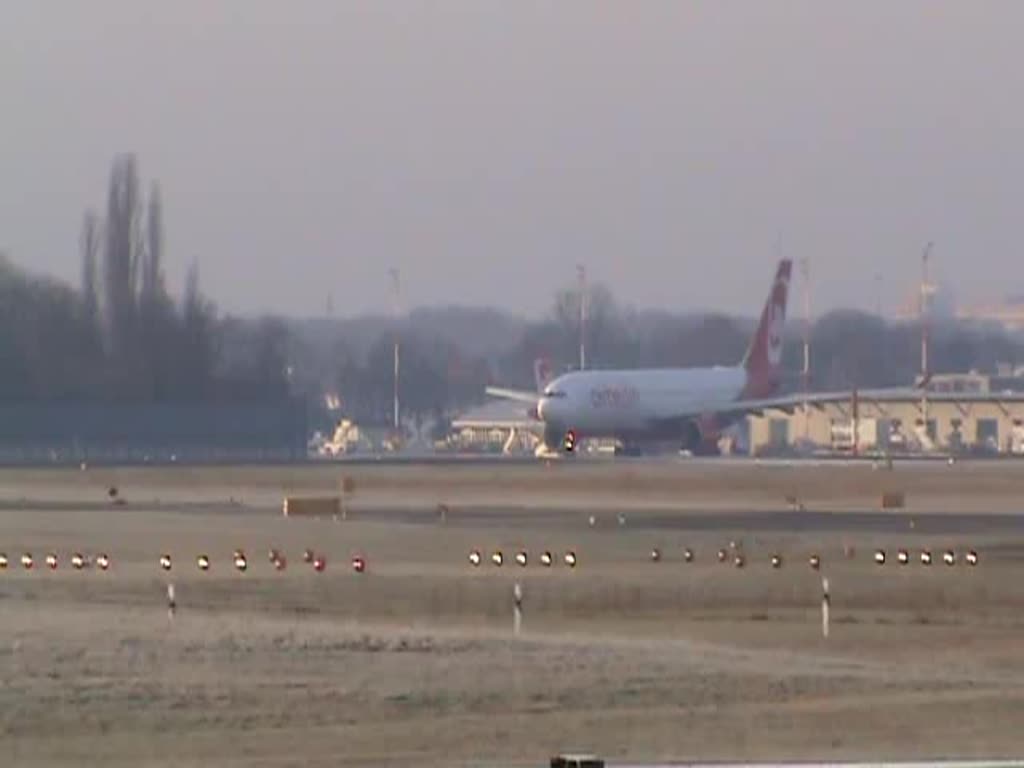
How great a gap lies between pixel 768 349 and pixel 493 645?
122852 millimetres

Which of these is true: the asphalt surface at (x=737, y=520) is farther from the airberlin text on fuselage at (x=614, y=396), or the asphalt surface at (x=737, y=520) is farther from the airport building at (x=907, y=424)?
the airport building at (x=907, y=424)

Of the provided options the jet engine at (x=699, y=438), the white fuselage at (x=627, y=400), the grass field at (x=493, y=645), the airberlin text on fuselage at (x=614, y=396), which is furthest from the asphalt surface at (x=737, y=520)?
the jet engine at (x=699, y=438)

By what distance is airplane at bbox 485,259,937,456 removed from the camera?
145 meters

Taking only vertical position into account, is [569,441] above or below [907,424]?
below

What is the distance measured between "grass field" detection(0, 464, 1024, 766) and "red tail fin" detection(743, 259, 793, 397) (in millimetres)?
79537

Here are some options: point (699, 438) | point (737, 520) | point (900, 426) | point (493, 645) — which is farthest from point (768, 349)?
point (493, 645)

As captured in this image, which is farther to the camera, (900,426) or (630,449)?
(900,426)

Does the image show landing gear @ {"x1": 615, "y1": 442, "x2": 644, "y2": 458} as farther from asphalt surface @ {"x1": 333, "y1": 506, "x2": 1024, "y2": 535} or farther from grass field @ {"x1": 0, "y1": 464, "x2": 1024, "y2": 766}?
grass field @ {"x1": 0, "y1": 464, "x2": 1024, "y2": 766}

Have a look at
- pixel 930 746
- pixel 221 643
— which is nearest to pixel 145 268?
pixel 221 643

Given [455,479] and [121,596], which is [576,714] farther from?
[455,479]

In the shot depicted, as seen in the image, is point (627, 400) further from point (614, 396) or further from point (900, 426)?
point (900, 426)

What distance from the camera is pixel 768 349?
15675cm

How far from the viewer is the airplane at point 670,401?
14500 cm

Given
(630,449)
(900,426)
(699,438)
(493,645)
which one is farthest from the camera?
(900,426)
